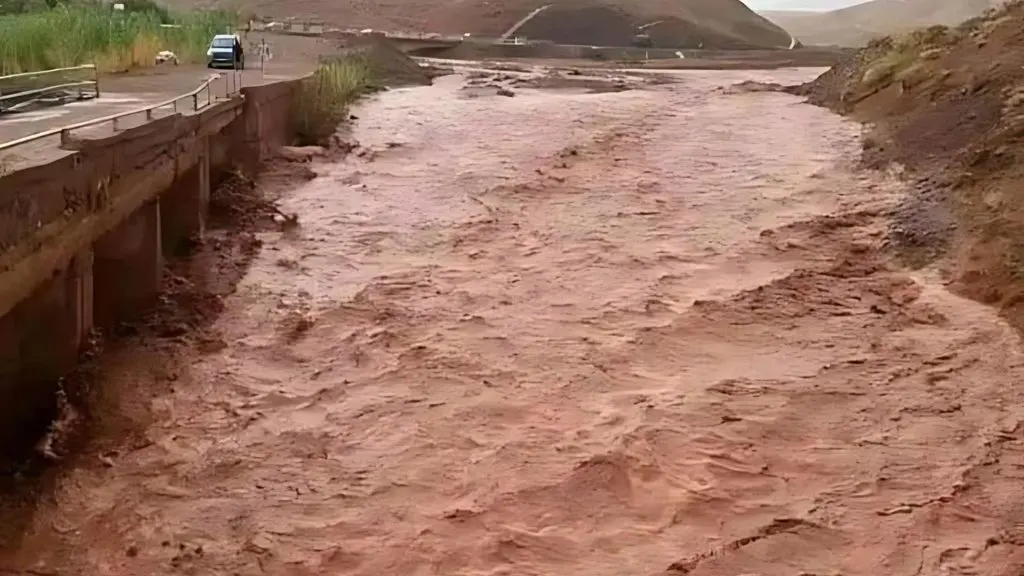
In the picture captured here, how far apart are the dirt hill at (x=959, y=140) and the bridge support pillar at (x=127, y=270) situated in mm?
7466

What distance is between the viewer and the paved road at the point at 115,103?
27.9ft

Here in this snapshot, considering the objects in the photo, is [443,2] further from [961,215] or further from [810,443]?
[810,443]

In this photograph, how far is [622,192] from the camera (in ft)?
53.1

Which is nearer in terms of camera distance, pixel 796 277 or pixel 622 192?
pixel 796 277

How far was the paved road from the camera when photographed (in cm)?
849

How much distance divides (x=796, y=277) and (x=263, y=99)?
9.10 m

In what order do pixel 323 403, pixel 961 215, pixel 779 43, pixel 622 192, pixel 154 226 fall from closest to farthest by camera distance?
pixel 323 403
pixel 154 226
pixel 961 215
pixel 622 192
pixel 779 43

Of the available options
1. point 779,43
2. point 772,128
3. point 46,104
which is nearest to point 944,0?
point 779,43

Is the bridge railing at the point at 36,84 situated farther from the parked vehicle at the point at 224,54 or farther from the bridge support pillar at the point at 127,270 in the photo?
the parked vehicle at the point at 224,54

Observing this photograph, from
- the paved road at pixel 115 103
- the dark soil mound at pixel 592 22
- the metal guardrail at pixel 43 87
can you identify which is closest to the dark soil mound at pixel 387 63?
the paved road at pixel 115 103

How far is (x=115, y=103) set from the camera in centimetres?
1320

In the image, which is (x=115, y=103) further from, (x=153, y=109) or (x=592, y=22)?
(x=592, y=22)

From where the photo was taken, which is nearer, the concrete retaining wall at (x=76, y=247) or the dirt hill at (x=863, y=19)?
the concrete retaining wall at (x=76, y=247)

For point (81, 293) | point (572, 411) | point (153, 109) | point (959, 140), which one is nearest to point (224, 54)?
point (153, 109)
